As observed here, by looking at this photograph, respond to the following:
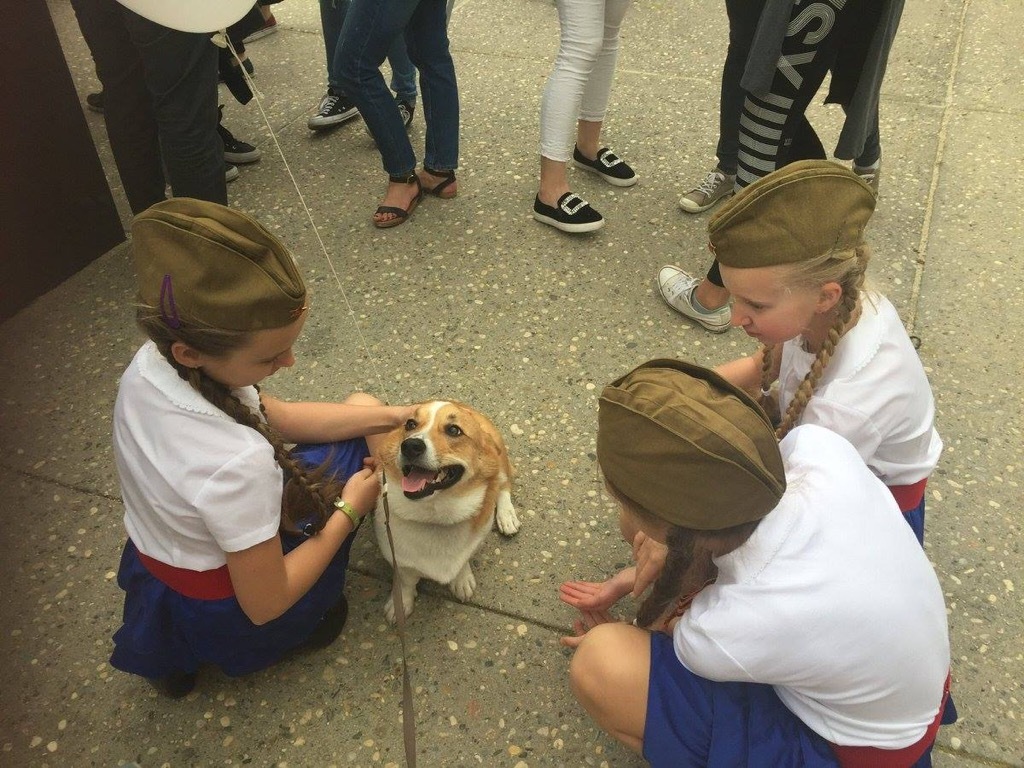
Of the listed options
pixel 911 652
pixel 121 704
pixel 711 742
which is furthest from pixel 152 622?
pixel 911 652

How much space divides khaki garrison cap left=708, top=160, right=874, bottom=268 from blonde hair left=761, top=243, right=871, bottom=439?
20 mm

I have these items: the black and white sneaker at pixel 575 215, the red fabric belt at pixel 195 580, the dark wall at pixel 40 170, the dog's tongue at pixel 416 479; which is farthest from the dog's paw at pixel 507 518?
the dark wall at pixel 40 170

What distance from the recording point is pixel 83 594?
2.10 meters

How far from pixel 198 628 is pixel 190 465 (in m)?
0.49

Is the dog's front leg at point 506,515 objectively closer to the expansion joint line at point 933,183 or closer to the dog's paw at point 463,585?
the dog's paw at point 463,585

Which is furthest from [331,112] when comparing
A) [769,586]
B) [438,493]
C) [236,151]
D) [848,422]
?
[769,586]

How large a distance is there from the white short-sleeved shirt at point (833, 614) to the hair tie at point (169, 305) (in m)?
1.09

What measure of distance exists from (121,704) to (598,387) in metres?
1.71

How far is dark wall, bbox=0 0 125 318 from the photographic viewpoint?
2.87m

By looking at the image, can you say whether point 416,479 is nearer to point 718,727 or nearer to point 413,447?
point 413,447

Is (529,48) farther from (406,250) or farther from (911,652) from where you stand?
(911,652)

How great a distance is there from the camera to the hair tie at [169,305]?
1336mm

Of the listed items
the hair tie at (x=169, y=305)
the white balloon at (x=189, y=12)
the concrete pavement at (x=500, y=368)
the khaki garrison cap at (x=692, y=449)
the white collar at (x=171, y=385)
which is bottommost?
the concrete pavement at (x=500, y=368)

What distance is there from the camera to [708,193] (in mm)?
3463
